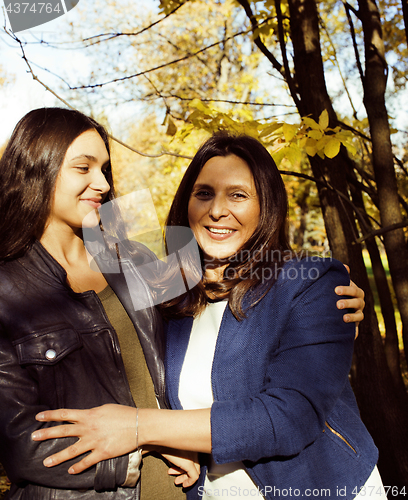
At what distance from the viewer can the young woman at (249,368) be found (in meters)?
1.38

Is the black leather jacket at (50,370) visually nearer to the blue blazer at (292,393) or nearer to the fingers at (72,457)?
the fingers at (72,457)

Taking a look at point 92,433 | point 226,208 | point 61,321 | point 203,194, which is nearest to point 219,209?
point 226,208

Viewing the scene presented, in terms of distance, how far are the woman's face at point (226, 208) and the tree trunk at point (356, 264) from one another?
103cm

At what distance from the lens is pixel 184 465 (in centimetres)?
163

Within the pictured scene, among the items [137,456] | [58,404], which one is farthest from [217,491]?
[58,404]

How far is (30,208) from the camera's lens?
174cm

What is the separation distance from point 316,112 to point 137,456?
2258 millimetres

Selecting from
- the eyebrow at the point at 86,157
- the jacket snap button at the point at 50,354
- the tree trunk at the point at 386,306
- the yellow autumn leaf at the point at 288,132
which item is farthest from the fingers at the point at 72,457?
the tree trunk at the point at 386,306

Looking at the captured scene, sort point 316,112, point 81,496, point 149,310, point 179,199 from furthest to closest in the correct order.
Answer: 1. point 316,112
2. point 179,199
3. point 149,310
4. point 81,496

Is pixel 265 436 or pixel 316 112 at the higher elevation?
pixel 316 112

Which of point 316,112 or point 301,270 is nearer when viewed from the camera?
point 301,270

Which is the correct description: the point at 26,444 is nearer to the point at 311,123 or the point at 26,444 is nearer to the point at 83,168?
the point at 83,168

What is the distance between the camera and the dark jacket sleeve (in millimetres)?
1351

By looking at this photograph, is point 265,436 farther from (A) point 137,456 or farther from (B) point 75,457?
(B) point 75,457
